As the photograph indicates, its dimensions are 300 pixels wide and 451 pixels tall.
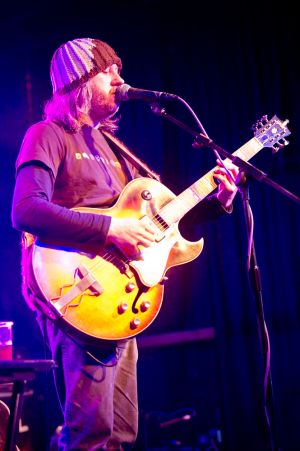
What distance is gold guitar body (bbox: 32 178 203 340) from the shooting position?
196 centimetres

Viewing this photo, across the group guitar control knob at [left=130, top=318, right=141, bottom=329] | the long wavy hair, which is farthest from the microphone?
guitar control knob at [left=130, top=318, right=141, bottom=329]

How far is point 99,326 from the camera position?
1984mm

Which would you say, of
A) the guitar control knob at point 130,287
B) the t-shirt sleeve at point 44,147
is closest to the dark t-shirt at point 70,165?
the t-shirt sleeve at point 44,147

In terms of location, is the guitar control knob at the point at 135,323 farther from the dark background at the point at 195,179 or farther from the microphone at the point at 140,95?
the dark background at the point at 195,179

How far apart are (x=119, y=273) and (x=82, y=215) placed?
12.0 inches

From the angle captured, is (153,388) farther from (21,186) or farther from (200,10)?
(200,10)

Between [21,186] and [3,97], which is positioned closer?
[21,186]

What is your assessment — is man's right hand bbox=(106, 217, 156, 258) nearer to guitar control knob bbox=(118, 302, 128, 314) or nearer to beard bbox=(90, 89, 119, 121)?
guitar control knob bbox=(118, 302, 128, 314)

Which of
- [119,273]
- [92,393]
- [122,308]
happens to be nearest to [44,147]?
[119,273]

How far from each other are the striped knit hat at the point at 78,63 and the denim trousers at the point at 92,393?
4.01 feet

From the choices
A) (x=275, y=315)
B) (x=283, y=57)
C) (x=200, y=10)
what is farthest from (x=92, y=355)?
(x=200, y=10)

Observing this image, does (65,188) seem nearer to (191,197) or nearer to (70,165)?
(70,165)

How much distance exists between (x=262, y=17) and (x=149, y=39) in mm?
1102

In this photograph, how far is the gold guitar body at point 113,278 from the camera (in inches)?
A: 77.2
